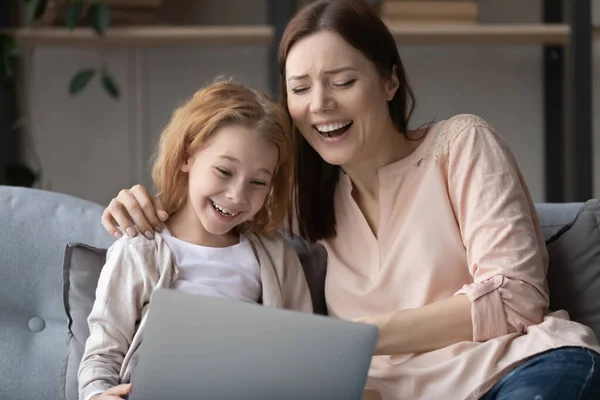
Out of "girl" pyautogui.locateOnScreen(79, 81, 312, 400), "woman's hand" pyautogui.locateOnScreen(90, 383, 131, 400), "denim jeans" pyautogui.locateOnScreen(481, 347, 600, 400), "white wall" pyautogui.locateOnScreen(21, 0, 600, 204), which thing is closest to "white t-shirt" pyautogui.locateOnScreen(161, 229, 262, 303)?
"girl" pyautogui.locateOnScreen(79, 81, 312, 400)

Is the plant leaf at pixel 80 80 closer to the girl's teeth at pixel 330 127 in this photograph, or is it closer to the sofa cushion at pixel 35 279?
the sofa cushion at pixel 35 279

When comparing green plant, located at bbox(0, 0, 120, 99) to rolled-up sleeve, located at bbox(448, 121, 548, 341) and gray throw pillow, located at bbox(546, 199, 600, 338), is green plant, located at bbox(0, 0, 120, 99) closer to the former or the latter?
rolled-up sleeve, located at bbox(448, 121, 548, 341)

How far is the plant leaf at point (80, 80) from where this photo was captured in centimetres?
275

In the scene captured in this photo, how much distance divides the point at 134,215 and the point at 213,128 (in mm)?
214

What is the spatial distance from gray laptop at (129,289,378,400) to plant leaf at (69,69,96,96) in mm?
1754

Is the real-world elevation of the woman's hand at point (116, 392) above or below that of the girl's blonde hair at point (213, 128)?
below

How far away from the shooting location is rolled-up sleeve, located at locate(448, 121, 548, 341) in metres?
1.47

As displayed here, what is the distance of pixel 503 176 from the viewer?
153cm

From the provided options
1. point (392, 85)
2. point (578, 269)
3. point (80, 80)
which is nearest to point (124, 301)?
point (392, 85)

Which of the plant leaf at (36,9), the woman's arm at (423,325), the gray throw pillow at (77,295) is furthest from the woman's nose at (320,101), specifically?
the plant leaf at (36,9)

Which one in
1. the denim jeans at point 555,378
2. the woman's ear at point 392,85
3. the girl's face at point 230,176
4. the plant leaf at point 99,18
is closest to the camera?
the denim jeans at point 555,378

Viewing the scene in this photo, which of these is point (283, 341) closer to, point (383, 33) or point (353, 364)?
point (353, 364)

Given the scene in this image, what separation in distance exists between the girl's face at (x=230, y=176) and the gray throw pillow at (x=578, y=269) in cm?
57

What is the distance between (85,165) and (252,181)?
1.56m
